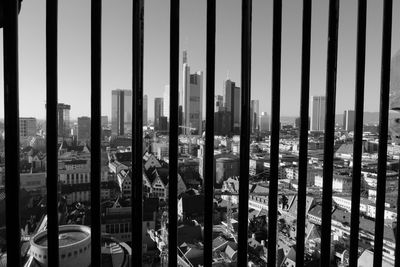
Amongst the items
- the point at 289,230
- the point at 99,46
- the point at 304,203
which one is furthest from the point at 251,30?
the point at 289,230

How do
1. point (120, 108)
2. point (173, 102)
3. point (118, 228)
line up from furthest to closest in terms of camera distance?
point (118, 228)
point (120, 108)
point (173, 102)

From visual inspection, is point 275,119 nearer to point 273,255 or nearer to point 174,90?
point 174,90

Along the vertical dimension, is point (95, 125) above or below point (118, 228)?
above

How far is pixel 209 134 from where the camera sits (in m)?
0.75

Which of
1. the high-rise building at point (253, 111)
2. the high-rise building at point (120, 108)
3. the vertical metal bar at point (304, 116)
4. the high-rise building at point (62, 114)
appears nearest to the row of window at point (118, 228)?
the high-rise building at point (120, 108)

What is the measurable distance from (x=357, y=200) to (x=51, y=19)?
3.08ft

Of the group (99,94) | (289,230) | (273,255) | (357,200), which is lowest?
(289,230)

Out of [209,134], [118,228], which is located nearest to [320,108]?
[209,134]

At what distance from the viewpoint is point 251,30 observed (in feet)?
2.41

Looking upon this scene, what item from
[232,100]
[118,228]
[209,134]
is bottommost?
[118,228]

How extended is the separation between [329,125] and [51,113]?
718 millimetres

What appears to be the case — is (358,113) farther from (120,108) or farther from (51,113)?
(120,108)

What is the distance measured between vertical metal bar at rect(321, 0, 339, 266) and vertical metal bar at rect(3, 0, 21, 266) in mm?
773

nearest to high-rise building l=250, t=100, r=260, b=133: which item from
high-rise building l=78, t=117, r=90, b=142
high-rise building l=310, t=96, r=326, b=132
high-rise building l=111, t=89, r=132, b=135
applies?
high-rise building l=310, t=96, r=326, b=132
